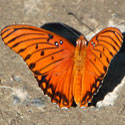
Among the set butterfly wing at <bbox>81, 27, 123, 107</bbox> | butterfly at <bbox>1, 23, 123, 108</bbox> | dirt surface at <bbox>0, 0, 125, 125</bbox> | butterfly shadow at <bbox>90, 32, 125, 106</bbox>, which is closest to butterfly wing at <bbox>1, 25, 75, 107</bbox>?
butterfly at <bbox>1, 23, 123, 108</bbox>

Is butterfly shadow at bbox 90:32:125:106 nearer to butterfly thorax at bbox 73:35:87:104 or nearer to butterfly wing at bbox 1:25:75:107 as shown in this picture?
butterfly thorax at bbox 73:35:87:104

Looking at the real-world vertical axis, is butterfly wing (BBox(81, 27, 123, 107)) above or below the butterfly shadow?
above

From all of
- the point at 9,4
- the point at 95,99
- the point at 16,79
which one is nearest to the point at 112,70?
the point at 95,99

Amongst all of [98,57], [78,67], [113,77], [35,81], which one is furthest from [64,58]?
[113,77]

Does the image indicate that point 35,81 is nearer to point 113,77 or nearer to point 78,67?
point 78,67

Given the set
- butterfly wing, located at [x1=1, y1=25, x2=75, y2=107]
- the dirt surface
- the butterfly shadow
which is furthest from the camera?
the butterfly shadow

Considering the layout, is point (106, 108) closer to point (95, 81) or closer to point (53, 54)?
point (95, 81)

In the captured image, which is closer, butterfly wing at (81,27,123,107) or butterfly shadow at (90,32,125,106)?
butterfly wing at (81,27,123,107)
